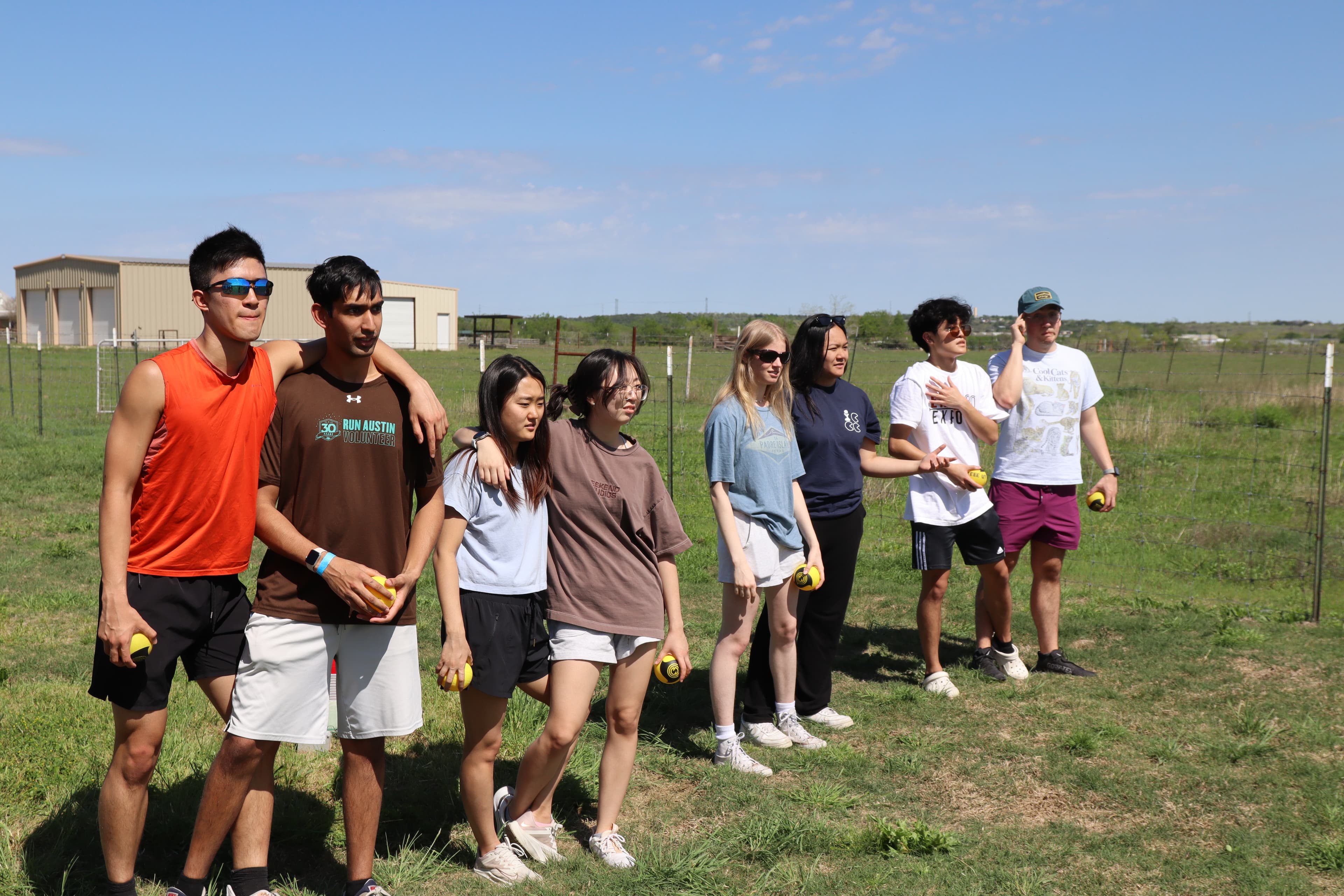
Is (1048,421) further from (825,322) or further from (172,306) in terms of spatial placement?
(172,306)

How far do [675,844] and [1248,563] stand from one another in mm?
6368

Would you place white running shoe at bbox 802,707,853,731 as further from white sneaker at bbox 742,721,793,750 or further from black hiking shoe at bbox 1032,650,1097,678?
black hiking shoe at bbox 1032,650,1097,678

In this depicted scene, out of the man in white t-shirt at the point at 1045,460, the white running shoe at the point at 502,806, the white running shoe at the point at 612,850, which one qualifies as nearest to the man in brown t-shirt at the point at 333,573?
the white running shoe at the point at 502,806

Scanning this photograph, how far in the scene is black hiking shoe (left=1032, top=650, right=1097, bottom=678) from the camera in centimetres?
551

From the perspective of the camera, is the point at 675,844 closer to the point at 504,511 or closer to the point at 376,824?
the point at 376,824

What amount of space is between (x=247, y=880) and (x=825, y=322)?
319 centimetres

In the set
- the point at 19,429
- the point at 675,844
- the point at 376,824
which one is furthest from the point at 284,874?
the point at 19,429

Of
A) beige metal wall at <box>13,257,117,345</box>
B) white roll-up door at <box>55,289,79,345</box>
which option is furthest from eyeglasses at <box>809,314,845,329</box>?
white roll-up door at <box>55,289,79,345</box>

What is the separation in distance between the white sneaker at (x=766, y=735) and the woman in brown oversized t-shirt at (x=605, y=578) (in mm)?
1222

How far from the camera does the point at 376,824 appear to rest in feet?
9.76

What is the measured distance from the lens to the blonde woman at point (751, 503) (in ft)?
13.7

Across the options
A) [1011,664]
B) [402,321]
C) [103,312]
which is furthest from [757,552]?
[402,321]

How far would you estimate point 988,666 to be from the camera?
555 centimetres

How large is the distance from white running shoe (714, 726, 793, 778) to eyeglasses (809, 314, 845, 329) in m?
1.89
